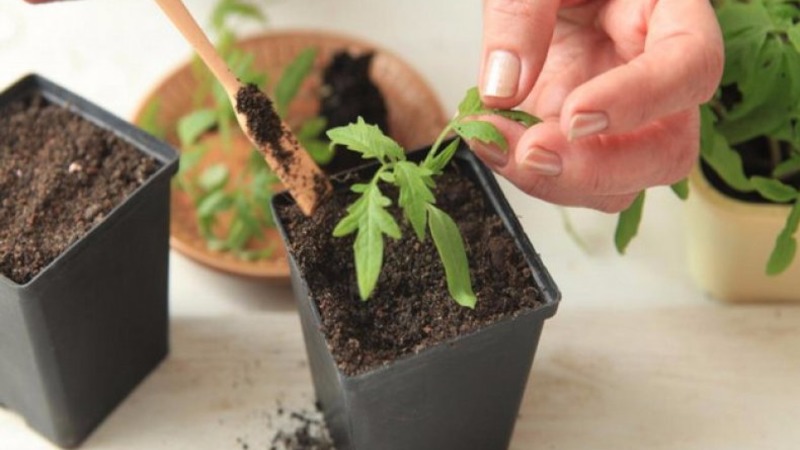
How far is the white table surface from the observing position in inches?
37.8

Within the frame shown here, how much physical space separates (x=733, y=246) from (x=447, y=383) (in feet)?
1.30

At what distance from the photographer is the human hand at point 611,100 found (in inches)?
27.7

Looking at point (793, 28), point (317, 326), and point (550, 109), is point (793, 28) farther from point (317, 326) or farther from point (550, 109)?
point (317, 326)

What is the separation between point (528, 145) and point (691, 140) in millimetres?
163

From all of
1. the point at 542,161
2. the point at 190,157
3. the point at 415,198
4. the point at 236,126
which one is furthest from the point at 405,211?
the point at 236,126

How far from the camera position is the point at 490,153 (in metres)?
0.79

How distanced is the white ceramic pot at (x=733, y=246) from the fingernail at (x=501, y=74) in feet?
1.01

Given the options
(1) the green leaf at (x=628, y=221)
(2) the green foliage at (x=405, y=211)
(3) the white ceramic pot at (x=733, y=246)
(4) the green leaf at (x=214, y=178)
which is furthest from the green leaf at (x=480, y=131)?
(4) the green leaf at (x=214, y=178)

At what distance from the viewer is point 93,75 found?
4.13 feet

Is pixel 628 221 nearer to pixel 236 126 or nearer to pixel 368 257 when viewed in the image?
pixel 368 257

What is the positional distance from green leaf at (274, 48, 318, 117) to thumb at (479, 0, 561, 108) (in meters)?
0.39

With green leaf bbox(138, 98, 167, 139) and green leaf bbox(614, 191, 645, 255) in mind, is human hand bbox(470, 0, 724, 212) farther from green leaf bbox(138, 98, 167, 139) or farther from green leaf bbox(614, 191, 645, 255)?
green leaf bbox(138, 98, 167, 139)

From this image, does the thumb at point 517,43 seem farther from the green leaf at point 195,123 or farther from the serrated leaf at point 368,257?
the green leaf at point 195,123

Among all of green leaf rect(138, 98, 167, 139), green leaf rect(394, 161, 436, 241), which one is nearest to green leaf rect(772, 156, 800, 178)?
green leaf rect(394, 161, 436, 241)
